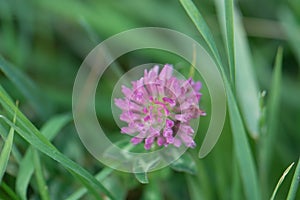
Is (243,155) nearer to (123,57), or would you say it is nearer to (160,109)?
(160,109)

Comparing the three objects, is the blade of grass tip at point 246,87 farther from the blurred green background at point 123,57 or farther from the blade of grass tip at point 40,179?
the blade of grass tip at point 40,179

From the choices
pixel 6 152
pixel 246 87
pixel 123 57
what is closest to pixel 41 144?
pixel 6 152

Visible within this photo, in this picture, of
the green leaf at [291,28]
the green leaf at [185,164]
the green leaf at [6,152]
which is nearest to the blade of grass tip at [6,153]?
the green leaf at [6,152]

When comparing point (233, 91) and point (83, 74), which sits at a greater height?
point (83, 74)

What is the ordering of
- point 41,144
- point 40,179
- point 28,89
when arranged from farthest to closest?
1. point 28,89
2. point 40,179
3. point 41,144

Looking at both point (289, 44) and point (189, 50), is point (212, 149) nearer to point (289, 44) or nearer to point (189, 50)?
point (189, 50)

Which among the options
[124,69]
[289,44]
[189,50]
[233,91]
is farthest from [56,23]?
[233,91]
